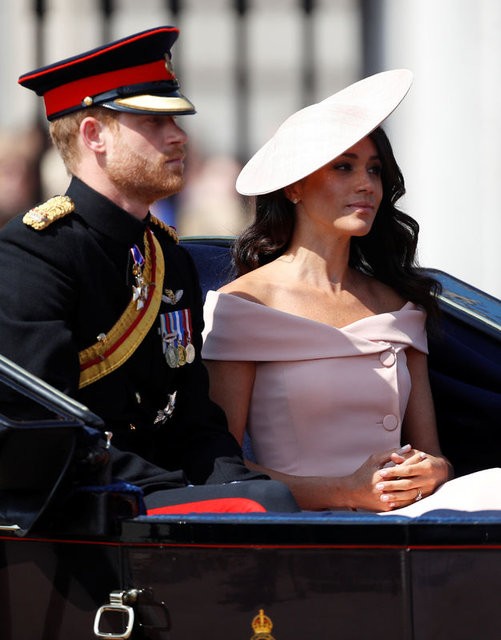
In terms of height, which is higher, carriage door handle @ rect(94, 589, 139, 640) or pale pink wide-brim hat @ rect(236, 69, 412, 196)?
pale pink wide-brim hat @ rect(236, 69, 412, 196)

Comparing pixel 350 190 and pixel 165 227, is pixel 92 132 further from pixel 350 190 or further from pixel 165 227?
pixel 350 190

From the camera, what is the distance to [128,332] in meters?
2.07

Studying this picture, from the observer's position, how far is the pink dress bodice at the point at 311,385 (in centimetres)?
238

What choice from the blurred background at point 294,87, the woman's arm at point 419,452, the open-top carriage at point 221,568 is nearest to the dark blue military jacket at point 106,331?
the open-top carriage at point 221,568

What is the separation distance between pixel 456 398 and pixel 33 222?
910 mm

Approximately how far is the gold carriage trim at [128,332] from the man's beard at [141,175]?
158 millimetres

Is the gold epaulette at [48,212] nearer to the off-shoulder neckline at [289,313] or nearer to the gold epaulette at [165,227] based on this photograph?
the gold epaulette at [165,227]

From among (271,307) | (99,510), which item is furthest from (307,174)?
(99,510)

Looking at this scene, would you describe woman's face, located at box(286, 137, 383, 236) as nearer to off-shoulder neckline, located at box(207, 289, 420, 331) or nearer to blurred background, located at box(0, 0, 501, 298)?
off-shoulder neckline, located at box(207, 289, 420, 331)

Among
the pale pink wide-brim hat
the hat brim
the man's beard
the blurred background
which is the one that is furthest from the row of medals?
the blurred background

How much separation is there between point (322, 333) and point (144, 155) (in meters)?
0.53

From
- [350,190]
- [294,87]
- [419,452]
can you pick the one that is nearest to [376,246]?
[350,190]

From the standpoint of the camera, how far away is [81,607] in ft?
5.78

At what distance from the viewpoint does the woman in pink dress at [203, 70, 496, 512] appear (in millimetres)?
2373
